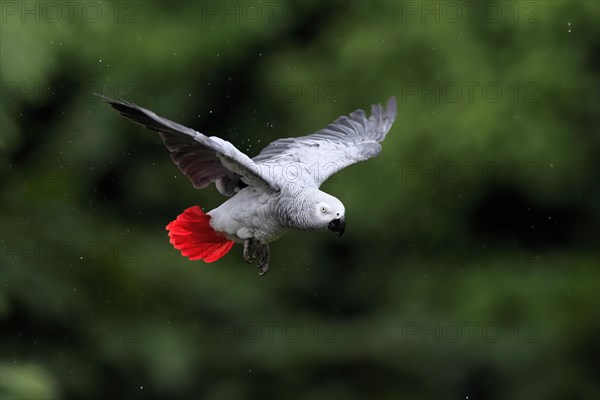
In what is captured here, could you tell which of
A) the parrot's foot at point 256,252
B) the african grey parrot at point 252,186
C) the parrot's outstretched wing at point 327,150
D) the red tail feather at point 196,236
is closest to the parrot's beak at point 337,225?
the african grey parrot at point 252,186

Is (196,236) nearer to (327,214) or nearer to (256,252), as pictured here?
(256,252)

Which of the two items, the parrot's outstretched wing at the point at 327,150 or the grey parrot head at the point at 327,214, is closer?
the grey parrot head at the point at 327,214

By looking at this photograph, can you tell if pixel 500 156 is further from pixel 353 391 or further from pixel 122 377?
pixel 122 377

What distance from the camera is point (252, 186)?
19.9ft

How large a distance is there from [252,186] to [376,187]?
246 inches

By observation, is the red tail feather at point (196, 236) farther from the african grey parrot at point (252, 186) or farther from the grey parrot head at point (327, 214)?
the grey parrot head at point (327, 214)

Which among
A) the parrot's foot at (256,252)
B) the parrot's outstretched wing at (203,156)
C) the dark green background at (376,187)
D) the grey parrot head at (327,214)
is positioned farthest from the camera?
the dark green background at (376,187)

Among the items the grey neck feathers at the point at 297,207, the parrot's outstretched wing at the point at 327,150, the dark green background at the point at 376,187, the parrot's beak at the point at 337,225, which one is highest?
the dark green background at the point at 376,187

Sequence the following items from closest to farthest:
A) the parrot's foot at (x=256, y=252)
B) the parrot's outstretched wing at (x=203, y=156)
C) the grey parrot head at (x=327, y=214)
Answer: the parrot's outstretched wing at (x=203, y=156) < the grey parrot head at (x=327, y=214) < the parrot's foot at (x=256, y=252)

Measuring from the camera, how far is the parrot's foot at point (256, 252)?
6207mm

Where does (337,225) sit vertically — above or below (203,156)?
below

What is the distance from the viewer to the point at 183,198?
39.4ft

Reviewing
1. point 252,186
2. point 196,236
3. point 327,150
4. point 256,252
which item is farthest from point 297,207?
point 327,150

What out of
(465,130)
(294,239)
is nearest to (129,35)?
(294,239)
